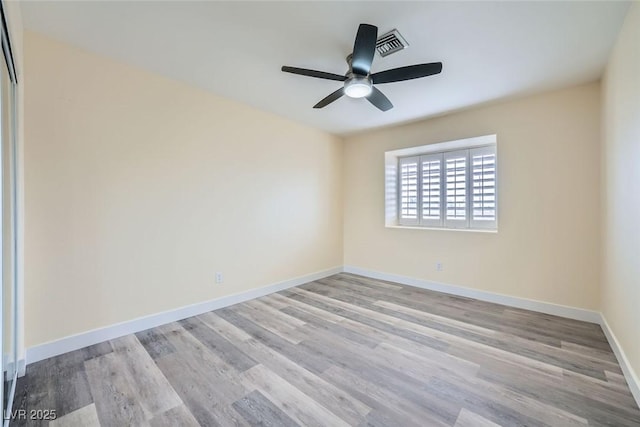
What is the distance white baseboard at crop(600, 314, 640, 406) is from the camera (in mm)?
1686

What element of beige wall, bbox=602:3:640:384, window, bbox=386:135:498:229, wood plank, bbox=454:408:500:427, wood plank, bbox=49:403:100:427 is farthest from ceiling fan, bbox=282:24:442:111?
wood plank, bbox=49:403:100:427

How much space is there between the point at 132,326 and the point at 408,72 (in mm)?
3309

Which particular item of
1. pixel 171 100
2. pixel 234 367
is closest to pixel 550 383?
pixel 234 367

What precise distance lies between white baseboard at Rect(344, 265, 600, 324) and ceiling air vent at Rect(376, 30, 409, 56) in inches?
122

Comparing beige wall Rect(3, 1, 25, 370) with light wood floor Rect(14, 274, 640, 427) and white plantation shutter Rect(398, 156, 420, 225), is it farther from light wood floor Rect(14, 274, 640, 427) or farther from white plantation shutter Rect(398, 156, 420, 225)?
white plantation shutter Rect(398, 156, 420, 225)

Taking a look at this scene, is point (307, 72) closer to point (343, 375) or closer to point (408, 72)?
point (408, 72)

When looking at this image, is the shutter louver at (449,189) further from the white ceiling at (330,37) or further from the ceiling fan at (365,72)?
the ceiling fan at (365,72)

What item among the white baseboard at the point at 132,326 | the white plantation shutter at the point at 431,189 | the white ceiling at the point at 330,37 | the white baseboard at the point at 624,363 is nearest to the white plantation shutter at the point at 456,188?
the white plantation shutter at the point at 431,189

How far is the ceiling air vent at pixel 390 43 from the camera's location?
201 cm

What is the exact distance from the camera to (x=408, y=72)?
2.07m

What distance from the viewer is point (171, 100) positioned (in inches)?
111

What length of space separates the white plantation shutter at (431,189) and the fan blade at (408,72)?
226cm

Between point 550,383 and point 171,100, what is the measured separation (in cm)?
402

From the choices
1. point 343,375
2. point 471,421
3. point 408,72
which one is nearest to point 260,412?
point 343,375
